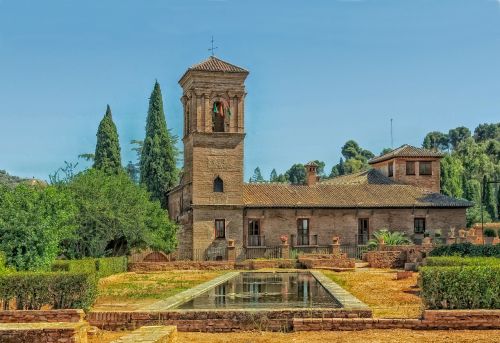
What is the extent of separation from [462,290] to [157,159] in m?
37.4

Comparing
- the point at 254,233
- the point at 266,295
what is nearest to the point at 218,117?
the point at 254,233

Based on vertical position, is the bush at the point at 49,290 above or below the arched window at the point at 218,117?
below

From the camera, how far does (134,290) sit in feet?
70.4

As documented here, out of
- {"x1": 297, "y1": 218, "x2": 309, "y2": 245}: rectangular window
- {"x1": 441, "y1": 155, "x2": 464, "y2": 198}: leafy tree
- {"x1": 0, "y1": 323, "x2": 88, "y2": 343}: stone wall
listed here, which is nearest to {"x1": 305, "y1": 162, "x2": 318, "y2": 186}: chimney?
{"x1": 297, "y1": 218, "x2": 309, "y2": 245}: rectangular window

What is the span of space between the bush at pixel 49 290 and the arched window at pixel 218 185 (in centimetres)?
2528

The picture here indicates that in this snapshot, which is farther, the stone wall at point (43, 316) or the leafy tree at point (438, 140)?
the leafy tree at point (438, 140)

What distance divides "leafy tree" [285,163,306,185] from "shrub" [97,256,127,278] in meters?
72.5

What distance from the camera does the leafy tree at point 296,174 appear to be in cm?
10451

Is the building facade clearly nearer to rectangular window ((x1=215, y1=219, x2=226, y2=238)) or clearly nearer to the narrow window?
rectangular window ((x1=215, y1=219, x2=226, y2=238))

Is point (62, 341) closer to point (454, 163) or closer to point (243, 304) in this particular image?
point (243, 304)

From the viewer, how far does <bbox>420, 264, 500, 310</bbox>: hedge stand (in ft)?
43.9

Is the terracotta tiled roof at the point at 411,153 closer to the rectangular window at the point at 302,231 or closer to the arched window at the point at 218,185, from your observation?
the rectangular window at the point at 302,231

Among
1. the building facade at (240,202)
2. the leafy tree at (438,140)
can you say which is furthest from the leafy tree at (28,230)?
the leafy tree at (438,140)

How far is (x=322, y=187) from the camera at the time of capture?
42.9 metres
